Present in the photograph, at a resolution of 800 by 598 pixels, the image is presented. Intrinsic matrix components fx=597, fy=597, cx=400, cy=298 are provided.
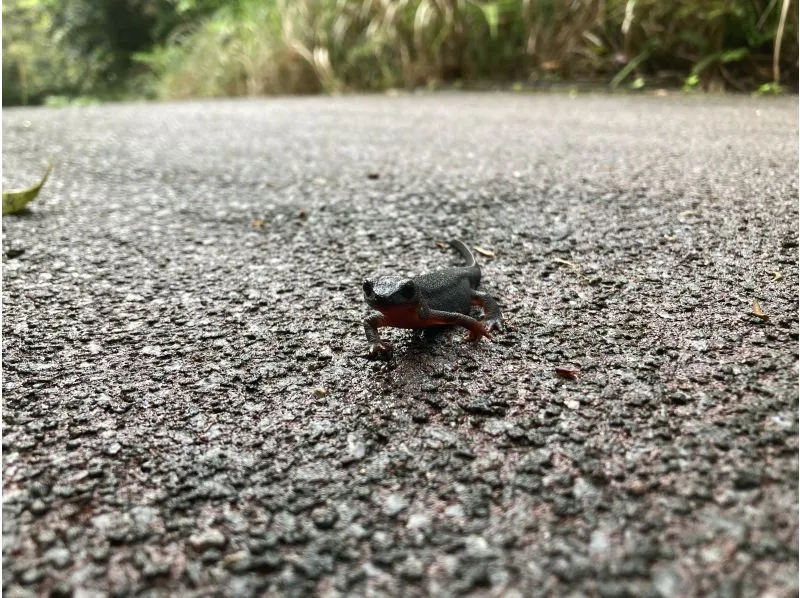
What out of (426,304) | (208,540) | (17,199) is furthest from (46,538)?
(17,199)

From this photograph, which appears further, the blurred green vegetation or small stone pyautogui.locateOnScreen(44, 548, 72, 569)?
the blurred green vegetation

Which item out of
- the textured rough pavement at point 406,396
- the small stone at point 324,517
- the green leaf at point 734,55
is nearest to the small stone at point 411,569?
the textured rough pavement at point 406,396

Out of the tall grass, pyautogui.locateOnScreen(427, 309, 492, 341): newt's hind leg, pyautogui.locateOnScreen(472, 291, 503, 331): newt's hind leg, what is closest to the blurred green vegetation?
the tall grass

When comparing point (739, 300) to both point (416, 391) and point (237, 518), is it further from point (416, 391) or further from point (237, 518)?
point (237, 518)

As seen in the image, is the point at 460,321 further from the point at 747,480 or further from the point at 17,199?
the point at 17,199

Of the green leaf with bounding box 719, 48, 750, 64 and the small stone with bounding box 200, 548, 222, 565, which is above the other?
the green leaf with bounding box 719, 48, 750, 64

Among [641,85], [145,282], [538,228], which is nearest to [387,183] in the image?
[538,228]

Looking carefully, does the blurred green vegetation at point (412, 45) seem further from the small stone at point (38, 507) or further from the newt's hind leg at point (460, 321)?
the small stone at point (38, 507)

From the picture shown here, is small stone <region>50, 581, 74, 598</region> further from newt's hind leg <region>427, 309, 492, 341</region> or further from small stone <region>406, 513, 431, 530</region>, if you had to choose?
newt's hind leg <region>427, 309, 492, 341</region>
